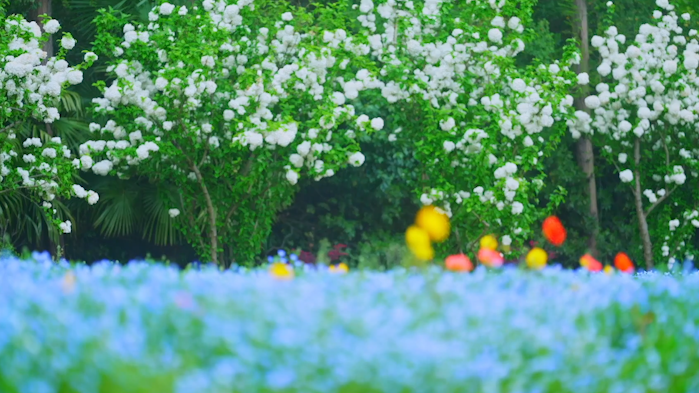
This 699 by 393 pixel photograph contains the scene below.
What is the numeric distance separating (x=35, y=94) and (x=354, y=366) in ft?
22.0

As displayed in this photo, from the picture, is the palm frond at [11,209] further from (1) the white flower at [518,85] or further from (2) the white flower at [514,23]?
(2) the white flower at [514,23]

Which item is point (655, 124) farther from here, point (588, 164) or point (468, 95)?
point (468, 95)

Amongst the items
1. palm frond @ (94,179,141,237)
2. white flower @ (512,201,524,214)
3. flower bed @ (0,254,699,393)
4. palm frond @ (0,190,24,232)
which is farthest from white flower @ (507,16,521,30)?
flower bed @ (0,254,699,393)

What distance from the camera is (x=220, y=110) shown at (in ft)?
31.9

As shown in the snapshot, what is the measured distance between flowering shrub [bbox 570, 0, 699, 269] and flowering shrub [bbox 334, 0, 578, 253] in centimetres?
154

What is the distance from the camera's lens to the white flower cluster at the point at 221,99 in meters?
9.15

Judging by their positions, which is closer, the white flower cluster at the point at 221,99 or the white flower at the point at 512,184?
the white flower cluster at the point at 221,99

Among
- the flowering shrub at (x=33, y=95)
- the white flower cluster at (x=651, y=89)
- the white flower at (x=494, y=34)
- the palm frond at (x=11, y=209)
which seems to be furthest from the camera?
the white flower cluster at (x=651, y=89)

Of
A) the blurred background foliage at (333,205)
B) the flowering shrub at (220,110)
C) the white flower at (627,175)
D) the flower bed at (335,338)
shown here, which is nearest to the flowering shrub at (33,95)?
the flowering shrub at (220,110)

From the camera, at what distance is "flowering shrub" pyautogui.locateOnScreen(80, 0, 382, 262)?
922 cm

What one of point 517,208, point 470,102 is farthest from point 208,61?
point 517,208

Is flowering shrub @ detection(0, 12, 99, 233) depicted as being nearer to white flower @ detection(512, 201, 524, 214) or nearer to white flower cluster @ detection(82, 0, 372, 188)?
white flower cluster @ detection(82, 0, 372, 188)

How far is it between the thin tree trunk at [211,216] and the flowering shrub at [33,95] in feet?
4.20

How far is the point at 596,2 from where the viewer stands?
47.9 ft
